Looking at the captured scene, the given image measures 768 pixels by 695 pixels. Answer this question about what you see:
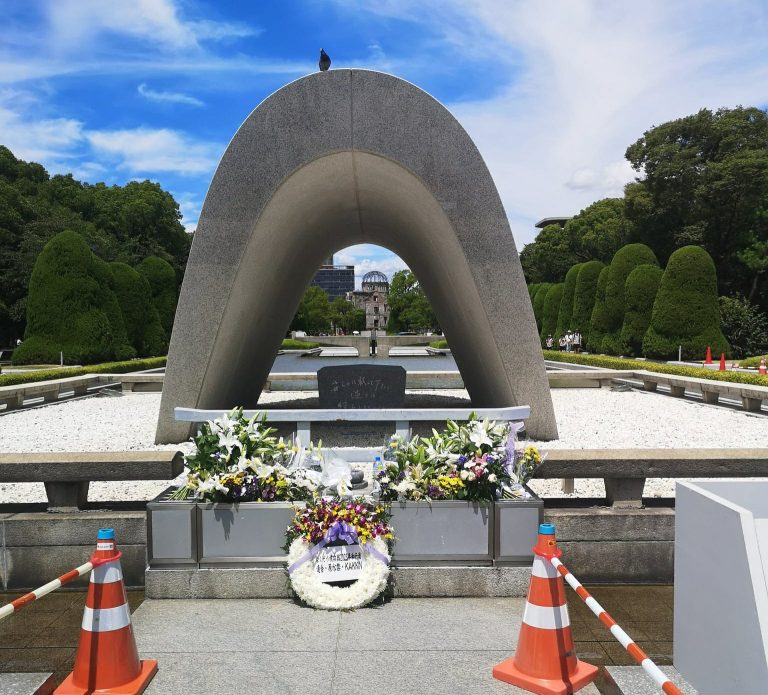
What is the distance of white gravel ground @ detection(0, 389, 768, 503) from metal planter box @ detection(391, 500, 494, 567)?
2.75 metres

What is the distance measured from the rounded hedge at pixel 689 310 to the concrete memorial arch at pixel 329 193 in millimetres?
21051

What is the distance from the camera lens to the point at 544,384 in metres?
8.57

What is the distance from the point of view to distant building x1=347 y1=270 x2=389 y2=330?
416 feet

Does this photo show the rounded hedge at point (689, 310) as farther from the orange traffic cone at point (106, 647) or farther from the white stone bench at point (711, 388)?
the orange traffic cone at point (106, 647)

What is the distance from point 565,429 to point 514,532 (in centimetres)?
631

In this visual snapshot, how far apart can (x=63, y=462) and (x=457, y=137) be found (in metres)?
5.59

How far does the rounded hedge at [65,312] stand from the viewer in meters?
24.2

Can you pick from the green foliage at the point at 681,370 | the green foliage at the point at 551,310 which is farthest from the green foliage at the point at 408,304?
the green foliage at the point at 681,370

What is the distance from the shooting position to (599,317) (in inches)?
1264

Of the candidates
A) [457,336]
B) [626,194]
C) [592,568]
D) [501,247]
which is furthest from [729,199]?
[592,568]

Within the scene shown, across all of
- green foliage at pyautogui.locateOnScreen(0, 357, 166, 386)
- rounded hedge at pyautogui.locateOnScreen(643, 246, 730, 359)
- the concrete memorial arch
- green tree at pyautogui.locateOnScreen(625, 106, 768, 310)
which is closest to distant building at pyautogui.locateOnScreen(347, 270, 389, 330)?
green tree at pyautogui.locateOnScreen(625, 106, 768, 310)

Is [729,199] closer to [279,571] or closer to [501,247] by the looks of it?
[501,247]

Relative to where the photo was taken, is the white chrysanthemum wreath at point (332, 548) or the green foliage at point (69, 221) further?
the green foliage at point (69, 221)

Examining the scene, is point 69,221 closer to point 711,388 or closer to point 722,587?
point 711,388
